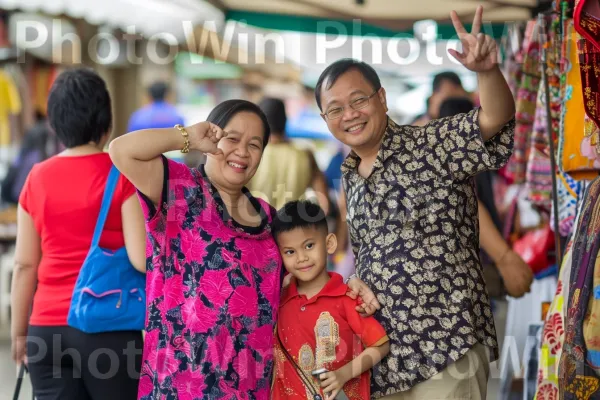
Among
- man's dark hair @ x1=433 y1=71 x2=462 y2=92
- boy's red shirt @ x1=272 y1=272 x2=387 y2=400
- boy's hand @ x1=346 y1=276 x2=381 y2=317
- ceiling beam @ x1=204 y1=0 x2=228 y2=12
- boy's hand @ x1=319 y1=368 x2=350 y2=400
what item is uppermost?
ceiling beam @ x1=204 y1=0 x2=228 y2=12

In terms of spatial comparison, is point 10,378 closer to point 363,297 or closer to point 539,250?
point 539,250

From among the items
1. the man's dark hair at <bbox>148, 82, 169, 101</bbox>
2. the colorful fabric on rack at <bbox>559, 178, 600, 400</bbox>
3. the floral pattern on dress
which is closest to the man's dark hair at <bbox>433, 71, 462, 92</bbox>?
the colorful fabric on rack at <bbox>559, 178, 600, 400</bbox>

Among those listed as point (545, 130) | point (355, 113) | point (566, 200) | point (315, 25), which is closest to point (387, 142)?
point (355, 113)

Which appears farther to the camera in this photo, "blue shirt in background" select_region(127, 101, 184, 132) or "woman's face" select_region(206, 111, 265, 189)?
"blue shirt in background" select_region(127, 101, 184, 132)

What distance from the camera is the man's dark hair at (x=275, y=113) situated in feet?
16.7

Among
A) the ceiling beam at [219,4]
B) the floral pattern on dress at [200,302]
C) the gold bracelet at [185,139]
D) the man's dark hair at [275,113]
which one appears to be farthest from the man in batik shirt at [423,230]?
the ceiling beam at [219,4]

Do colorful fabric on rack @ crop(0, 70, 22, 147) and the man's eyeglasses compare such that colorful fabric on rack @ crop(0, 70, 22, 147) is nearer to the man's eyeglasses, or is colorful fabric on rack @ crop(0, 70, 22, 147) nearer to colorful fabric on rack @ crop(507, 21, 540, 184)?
colorful fabric on rack @ crop(507, 21, 540, 184)

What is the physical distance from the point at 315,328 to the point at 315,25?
3386 millimetres

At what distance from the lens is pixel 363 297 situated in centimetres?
263

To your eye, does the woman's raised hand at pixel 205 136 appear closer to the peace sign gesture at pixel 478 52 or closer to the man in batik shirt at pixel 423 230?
the man in batik shirt at pixel 423 230

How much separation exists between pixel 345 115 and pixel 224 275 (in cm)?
67

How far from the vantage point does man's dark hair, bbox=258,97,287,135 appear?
5098mm

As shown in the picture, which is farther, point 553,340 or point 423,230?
point 553,340

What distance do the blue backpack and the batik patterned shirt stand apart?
86 centimetres
